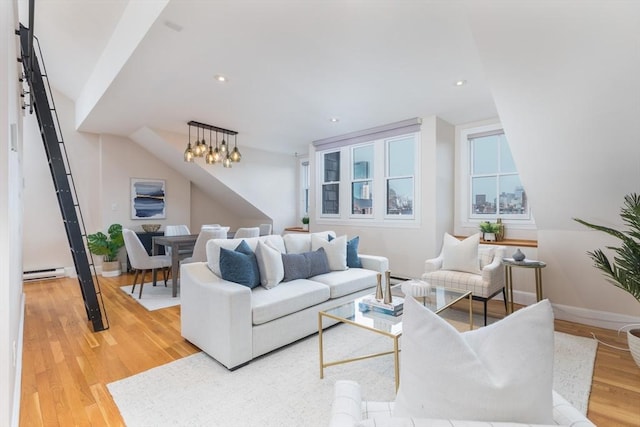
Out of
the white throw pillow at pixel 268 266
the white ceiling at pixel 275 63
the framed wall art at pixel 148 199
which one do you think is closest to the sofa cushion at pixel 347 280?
the white throw pillow at pixel 268 266

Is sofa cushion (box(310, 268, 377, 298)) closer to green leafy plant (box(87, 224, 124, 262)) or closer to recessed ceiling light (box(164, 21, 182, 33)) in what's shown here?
recessed ceiling light (box(164, 21, 182, 33))

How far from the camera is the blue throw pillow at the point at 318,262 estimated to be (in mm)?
3248

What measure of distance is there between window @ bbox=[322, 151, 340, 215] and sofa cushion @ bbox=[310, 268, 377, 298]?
2.31m

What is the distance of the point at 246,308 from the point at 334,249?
4.68 ft

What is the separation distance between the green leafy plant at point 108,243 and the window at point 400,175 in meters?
4.66

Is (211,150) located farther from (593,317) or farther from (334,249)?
(593,317)

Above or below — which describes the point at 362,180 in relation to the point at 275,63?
below

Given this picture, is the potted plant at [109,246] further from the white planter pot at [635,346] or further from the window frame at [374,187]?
the white planter pot at [635,346]

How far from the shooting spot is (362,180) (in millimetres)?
5340

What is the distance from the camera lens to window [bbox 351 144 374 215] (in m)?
5.23

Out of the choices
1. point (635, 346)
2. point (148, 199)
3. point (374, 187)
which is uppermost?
point (374, 187)

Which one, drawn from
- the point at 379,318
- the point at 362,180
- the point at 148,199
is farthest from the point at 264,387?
the point at 148,199

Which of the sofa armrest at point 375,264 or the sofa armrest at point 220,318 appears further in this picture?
the sofa armrest at point 375,264

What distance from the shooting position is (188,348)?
263 centimetres
